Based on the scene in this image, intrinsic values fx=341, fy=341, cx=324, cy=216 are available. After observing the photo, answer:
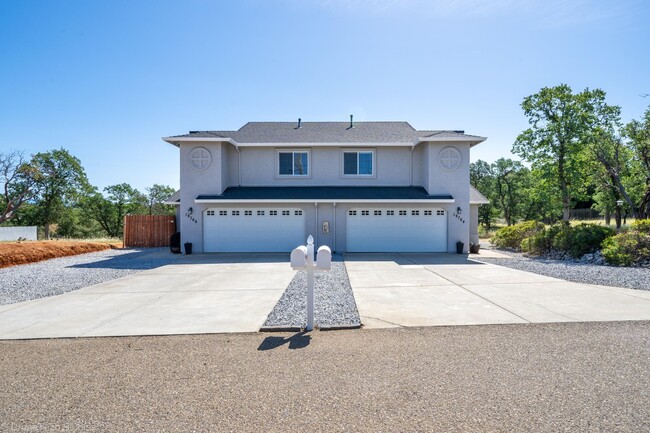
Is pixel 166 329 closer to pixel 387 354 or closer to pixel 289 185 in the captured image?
pixel 387 354

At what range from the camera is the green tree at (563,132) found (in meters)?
15.9

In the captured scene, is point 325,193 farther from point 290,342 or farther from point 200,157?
point 290,342

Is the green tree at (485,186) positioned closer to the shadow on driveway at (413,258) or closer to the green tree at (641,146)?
the green tree at (641,146)

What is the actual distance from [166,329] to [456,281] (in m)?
6.85

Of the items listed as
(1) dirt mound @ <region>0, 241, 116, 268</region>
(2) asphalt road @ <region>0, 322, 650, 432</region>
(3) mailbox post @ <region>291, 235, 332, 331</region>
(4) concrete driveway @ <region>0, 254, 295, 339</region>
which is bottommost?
(2) asphalt road @ <region>0, 322, 650, 432</region>

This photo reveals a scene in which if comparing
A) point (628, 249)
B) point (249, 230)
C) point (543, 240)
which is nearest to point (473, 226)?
point (543, 240)

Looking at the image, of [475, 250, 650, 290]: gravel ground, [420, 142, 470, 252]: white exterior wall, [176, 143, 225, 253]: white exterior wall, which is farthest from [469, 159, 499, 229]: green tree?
[176, 143, 225, 253]: white exterior wall

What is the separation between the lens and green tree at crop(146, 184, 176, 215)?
142ft

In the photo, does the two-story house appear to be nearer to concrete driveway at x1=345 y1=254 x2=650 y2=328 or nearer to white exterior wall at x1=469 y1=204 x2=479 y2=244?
white exterior wall at x1=469 y1=204 x2=479 y2=244

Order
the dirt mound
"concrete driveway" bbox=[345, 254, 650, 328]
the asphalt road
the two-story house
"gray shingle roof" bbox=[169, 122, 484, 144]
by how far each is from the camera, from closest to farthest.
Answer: the asphalt road < "concrete driveway" bbox=[345, 254, 650, 328] < the dirt mound < the two-story house < "gray shingle roof" bbox=[169, 122, 484, 144]

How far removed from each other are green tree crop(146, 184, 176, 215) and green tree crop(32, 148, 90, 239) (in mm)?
7813

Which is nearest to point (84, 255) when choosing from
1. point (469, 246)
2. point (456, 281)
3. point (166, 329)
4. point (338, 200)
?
point (338, 200)

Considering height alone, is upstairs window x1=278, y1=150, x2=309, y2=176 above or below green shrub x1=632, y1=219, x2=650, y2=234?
above

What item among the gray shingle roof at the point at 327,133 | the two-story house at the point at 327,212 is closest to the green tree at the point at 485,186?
the gray shingle roof at the point at 327,133
